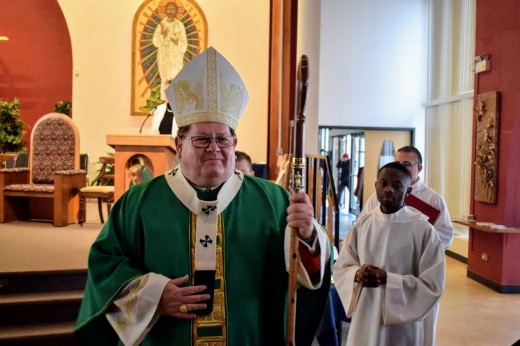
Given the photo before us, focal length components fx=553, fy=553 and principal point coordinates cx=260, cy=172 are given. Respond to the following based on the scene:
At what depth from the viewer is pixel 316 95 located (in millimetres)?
6617

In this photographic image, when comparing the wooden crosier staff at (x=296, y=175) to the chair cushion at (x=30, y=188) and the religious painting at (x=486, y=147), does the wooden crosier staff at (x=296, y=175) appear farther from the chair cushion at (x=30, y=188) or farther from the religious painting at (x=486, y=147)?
the religious painting at (x=486, y=147)

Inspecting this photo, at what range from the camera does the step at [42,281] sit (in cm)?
395

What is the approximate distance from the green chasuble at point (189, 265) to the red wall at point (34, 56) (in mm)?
9288

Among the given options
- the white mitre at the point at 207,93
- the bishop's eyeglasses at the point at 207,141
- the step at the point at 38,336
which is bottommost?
the step at the point at 38,336

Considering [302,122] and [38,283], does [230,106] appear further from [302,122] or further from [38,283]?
[38,283]

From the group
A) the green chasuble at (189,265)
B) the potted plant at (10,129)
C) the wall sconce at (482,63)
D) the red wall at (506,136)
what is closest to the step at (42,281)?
the green chasuble at (189,265)

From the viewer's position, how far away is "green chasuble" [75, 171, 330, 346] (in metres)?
1.72

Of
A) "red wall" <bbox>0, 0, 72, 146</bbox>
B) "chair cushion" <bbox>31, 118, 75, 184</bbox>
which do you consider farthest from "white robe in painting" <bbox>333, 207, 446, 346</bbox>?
"red wall" <bbox>0, 0, 72, 146</bbox>

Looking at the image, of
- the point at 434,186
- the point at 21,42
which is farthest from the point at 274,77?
the point at 21,42

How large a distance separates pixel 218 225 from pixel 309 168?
4254 millimetres

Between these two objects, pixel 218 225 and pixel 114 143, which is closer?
pixel 218 225

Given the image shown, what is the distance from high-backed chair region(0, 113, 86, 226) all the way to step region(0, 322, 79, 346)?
2.47 m

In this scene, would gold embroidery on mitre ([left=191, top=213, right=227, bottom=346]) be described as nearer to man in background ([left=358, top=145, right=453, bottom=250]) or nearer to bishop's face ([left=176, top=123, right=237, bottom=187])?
bishop's face ([left=176, top=123, right=237, bottom=187])

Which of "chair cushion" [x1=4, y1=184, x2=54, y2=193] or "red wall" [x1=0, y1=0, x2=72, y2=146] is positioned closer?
"chair cushion" [x1=4, y1=184, x2=54, y2=193]
